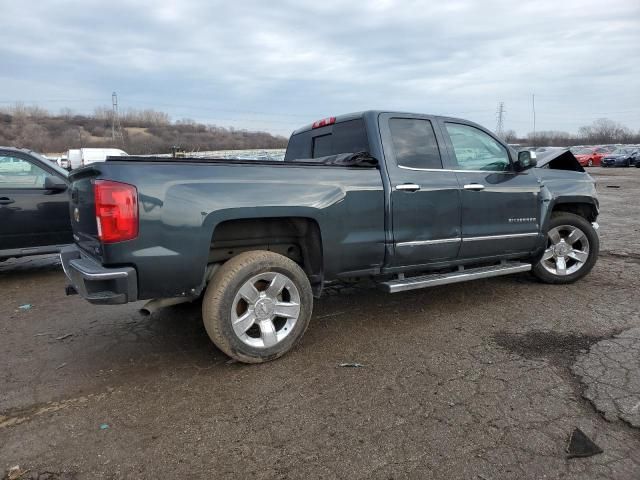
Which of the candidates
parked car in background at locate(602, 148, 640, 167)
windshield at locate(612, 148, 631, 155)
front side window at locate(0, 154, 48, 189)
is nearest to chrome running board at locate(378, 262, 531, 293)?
A: front side window at locate(0, 154, 48, 189)

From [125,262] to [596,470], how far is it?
2.89 m

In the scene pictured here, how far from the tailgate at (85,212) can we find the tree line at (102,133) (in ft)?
142

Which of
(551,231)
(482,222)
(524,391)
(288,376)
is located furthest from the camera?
(551,231)

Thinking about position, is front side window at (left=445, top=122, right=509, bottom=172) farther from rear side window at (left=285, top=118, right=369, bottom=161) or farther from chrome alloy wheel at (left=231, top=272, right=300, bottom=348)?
chrome alloy wheel at (left=231, top=272, right=300, bottom=348)

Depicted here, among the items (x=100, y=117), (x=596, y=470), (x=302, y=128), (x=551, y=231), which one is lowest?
(x=596, y=470)

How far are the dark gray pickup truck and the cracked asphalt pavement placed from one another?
431 mm

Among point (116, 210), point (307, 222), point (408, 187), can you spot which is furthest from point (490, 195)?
point (116, 210)

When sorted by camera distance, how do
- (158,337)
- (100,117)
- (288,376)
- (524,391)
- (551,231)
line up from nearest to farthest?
(524,391), (288,376), (158,337), (551,231), (100,117)

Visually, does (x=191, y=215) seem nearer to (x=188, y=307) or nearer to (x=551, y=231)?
(x=188, y=307)

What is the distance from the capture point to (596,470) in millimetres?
2291

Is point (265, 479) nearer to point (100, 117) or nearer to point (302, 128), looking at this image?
point (302, 128)

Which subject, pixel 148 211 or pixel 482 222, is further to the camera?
pixel 482 222

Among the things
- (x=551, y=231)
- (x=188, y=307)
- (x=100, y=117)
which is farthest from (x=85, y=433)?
(x=100, y=117)

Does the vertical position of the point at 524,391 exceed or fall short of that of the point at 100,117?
it falls short
